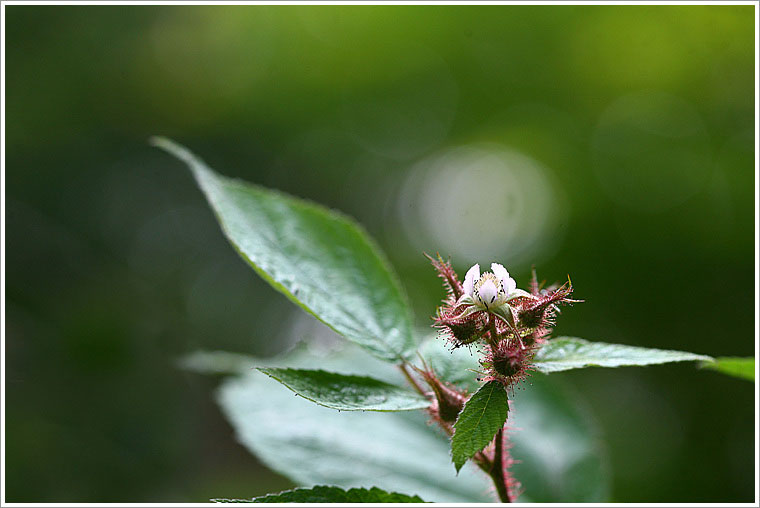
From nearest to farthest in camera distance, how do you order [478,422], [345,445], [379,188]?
1. [478,422]
2. [345,445]
3. [379,188]

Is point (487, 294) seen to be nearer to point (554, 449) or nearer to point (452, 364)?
point (452, 364)

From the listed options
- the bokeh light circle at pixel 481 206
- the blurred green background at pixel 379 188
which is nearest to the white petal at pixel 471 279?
the blurred green background at pixel 379 188

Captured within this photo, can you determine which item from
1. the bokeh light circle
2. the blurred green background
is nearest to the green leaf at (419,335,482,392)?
the blurred green background

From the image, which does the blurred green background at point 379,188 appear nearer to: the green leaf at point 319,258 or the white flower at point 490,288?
the green leaf at point 319,258

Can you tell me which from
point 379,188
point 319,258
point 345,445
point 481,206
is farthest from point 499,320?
point 379,188

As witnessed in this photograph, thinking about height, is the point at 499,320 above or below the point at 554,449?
above

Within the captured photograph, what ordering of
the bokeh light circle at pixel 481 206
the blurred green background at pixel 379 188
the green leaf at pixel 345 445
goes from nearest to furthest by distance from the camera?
the green leaf at pixel 345 445, the blurred green background at pixel 379 188, the bokeh light circle at pixel 481 206
